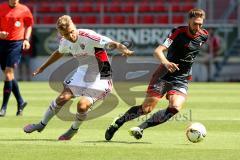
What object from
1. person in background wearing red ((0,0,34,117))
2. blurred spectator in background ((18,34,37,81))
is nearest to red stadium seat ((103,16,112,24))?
blurred spectator in background ((18,34,37,81))

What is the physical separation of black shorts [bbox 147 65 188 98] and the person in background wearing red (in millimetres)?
4276

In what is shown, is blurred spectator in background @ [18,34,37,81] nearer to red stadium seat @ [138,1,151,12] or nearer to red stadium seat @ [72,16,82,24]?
red stadium seat @ [72,16,82,24]

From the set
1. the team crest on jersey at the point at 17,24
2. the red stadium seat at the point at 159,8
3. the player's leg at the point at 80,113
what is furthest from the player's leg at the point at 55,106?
the red stadium seat at the point at 159,8

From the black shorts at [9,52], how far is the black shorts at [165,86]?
445 centimetres

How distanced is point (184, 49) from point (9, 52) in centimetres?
479

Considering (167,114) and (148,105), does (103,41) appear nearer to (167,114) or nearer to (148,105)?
(148,105)

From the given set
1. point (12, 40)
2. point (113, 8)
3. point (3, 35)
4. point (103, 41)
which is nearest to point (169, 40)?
point (103, 41)

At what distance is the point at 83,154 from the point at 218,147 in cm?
177

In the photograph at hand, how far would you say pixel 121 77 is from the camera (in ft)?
93.4

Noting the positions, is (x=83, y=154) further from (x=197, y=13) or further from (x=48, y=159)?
(x=197, y=13)

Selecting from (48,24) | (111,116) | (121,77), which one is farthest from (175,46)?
(48,24)

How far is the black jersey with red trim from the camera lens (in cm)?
1012

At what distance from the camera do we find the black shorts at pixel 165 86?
10.2 metres

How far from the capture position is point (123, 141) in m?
10.1
